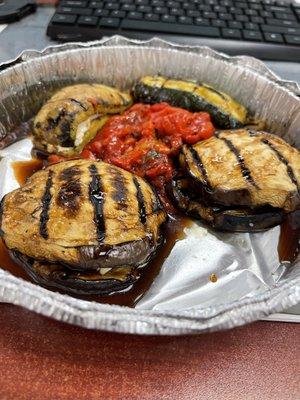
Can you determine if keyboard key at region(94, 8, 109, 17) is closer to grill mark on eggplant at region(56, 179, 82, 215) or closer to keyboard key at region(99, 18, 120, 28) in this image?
keyboard key at region(99, 18, 120, 28)

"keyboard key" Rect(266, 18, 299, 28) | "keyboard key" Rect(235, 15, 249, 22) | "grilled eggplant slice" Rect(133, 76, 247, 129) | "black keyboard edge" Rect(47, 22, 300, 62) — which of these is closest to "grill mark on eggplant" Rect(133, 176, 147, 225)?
"grilled eggplant slice" Rect(133, 76, 247, 129)

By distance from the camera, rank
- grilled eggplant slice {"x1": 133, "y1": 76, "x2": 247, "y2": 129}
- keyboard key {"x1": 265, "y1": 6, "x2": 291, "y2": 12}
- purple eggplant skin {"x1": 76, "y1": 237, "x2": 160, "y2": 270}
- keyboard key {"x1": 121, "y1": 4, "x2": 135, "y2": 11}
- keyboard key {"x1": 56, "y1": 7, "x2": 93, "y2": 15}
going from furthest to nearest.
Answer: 1. keyboard key {"x1": 265, "y1": 6, "x2": 291, "y2": 12}
2. keyboard key {"x1": 121, "y1": 4, "x2": 135, "y2": 11}
3. keyboard key {"x1": 56, "y1": 7, "x2": 93, "y2": 15}
4. grilled eggplant slice {"x1": 133, "y1": 76, "x2": 247, "y2": 129}
5. purple eggplant skin {"x1": 76, "y1": 237, "x2": 160, "y2": 270}

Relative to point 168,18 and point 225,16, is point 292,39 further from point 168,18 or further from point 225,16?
point 168,18

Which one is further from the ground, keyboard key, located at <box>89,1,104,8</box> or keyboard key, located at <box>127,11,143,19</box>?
keyboard key, located at <box>89,1,104,8</box>

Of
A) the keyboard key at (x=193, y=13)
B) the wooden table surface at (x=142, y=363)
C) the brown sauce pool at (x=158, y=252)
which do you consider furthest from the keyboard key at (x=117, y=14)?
the wooden table surface at (x=142, y=363)

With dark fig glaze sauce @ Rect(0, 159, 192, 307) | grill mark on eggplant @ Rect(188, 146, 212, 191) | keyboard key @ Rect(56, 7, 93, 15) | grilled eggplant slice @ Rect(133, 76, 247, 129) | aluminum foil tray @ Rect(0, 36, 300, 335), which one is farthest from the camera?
keyboard key @ Rect(56, 7, 93, 15)

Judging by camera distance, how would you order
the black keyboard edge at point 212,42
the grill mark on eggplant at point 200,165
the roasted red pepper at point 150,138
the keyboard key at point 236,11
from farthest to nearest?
1. the keyboard key at point 236,11
2. the black keyboard edge at point 212,42
3. the roasted red pepper at point 150,138
4. the grill mark on eggplant at point 200,165

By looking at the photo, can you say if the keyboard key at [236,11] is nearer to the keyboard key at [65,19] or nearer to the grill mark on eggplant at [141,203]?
the keyboard key at [65,19]
